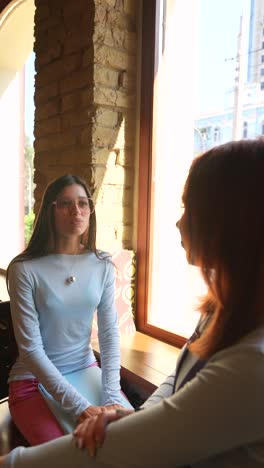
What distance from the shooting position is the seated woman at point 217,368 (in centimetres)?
59

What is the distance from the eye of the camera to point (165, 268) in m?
1.88

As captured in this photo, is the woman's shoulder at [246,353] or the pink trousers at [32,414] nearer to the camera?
the woman's shoulder at [246,353]

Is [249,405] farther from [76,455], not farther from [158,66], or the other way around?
[158,66]

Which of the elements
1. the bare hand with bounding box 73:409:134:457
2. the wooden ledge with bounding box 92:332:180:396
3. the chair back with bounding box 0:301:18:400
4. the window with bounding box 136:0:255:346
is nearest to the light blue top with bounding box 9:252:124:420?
the wooden ledge with bounding box 92:332:180:396

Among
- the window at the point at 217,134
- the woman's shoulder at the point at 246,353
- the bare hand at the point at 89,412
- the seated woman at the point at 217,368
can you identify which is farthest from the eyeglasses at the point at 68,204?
the woman's shoulder at the point at 246,353

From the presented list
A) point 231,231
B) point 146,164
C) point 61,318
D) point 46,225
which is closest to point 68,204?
point 46,225

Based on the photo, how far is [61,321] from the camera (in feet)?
4.81

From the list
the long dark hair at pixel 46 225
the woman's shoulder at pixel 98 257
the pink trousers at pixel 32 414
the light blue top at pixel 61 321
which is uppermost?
the long dark hair at pixel 46 225

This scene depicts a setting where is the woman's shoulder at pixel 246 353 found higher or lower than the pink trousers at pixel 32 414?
higher

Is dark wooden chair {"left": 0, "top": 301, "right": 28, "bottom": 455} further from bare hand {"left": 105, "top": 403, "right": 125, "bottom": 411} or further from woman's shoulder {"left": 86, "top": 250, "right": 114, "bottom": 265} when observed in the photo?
bare hand {"left": 105, "top": 403, "right": 125, "bottom": 411}

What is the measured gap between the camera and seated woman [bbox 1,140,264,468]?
59cm

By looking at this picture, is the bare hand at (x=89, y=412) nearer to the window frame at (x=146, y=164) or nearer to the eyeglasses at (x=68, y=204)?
the window frame at (x=146, y=164)

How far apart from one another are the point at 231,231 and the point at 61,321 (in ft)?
3.19

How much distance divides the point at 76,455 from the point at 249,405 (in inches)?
12.9
